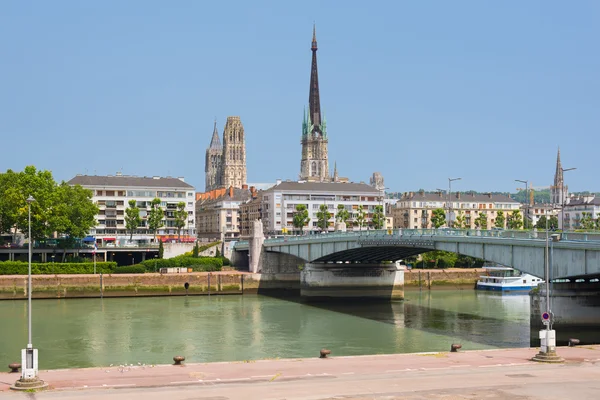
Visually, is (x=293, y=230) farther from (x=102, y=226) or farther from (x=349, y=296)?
(x=349, y=296)

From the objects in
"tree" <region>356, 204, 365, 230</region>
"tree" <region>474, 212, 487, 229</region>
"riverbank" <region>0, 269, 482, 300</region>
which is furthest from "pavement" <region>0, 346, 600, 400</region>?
"tree" <region>474, 212, 487, 229</region>

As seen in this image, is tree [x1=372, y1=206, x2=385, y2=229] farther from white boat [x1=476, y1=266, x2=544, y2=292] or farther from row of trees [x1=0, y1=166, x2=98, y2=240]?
row of trees [x1=0, y1=166, x2=98, y2=240]

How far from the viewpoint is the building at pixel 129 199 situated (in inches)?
6491

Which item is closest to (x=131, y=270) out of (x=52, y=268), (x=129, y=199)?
(x=52, y=268)

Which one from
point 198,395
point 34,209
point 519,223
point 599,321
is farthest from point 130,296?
point 519,223

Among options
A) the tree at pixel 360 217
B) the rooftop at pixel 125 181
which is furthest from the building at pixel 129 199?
the tree at pixel 360 217

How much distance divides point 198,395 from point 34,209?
94249 mm

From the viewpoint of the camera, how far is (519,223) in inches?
7515

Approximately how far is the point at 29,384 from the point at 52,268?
79103 mm

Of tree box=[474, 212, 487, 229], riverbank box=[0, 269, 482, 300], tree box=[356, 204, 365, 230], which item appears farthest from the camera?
tree box=[474, 212, 487, 229]

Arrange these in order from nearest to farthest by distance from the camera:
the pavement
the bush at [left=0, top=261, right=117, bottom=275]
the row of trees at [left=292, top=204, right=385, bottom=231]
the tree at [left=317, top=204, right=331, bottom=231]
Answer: the pavement
the bush at [left=0, top=261, right=117, bottom=275]
the row of trees at [left=292, top=204, right=385, bottom=231]
the tree at [left=317, top=204, right=331, bottom=231]

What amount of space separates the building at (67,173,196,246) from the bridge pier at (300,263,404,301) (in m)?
54.9

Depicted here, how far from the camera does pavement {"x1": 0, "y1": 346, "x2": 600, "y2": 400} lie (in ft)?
117

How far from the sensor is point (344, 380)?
39344 millimetres
